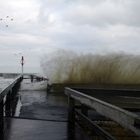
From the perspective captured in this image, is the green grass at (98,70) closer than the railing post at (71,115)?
No

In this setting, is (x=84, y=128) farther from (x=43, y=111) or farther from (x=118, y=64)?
(x=118, y=64)

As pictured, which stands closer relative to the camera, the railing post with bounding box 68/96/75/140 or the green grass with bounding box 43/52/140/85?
the railing post with bounding box 68/96/75/140

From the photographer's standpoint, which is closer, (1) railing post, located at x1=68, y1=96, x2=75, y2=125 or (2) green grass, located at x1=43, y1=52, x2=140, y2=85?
(1) railing post, located at x1=68, y1=96, x2=75, y2=125

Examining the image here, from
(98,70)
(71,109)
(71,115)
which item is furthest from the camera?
(98,70)

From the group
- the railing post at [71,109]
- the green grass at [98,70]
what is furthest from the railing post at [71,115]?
the green grass at [98,70]

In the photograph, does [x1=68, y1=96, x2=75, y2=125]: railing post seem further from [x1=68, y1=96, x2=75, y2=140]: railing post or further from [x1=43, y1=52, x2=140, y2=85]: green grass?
[x1=43, y1=52, x2=140, y2=85]: green grass

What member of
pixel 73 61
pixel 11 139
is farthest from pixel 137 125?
pixel 73 61

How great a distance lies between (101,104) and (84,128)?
3.59 m

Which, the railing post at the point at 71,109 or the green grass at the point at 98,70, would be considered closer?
the railing post at the point at 71,109

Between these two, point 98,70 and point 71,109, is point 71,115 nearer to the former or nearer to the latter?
point 71,109

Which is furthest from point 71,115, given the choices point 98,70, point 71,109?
point 98,70

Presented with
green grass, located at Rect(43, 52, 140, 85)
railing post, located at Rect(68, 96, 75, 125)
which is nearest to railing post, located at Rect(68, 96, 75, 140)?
railing post, located at Rect(68, 96, 75, 125)

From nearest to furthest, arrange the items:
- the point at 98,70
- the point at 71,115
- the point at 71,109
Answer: the point at 71,109 < the point at 71,115 < the point at 98,70

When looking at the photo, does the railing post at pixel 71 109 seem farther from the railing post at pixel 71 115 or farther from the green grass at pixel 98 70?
the green grass at pixel 98 70
